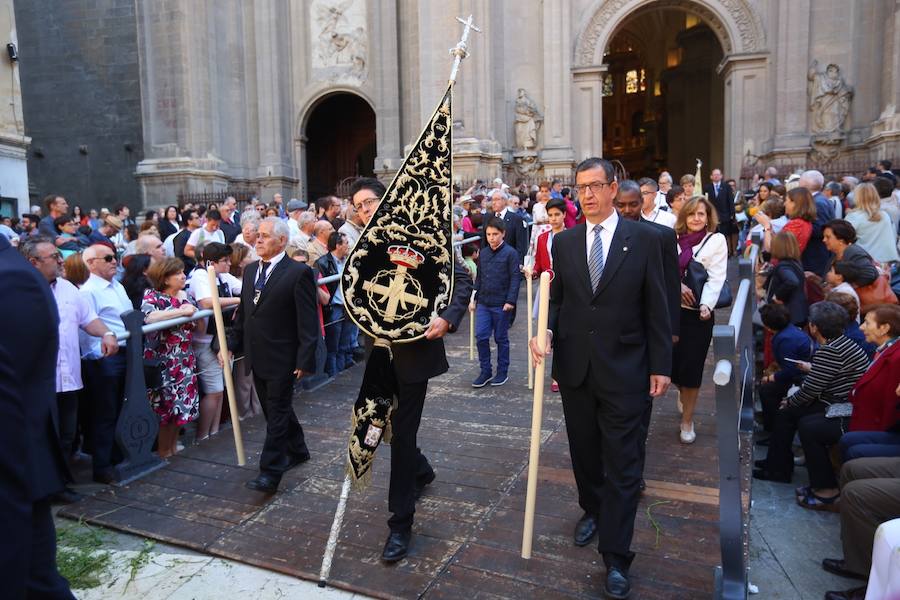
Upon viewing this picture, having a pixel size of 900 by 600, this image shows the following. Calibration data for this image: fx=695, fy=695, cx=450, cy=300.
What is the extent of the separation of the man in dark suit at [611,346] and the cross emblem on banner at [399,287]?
31.0 inches

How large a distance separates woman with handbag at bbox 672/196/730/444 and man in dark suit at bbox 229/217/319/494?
273 cm

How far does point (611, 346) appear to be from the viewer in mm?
3523

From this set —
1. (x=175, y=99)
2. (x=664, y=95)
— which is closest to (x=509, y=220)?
(x=175, y=99)

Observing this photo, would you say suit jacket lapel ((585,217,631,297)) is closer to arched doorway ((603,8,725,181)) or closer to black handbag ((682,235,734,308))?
black handbag ((682,235,734,308))

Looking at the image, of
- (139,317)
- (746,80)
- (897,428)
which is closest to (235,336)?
(139,317)

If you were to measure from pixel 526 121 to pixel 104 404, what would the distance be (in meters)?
17.3

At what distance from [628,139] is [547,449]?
35.7 metres

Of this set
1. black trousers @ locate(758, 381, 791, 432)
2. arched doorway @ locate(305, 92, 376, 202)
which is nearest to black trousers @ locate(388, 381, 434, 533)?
black trousers @ locate(758, 381, 791, 432)

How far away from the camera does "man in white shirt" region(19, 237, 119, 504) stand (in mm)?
4887

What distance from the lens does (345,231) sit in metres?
8.38

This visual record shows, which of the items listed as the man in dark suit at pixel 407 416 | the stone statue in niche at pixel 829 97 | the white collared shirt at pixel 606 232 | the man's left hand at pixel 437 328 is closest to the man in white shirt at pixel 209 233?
the man in dark suit at pixel 407 416

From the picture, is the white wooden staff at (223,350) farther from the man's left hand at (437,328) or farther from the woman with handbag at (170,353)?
the man's left hand at (437,328)

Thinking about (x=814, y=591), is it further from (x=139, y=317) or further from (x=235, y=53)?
(x=235, y=53)

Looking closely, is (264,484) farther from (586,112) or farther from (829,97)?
(829,97)
